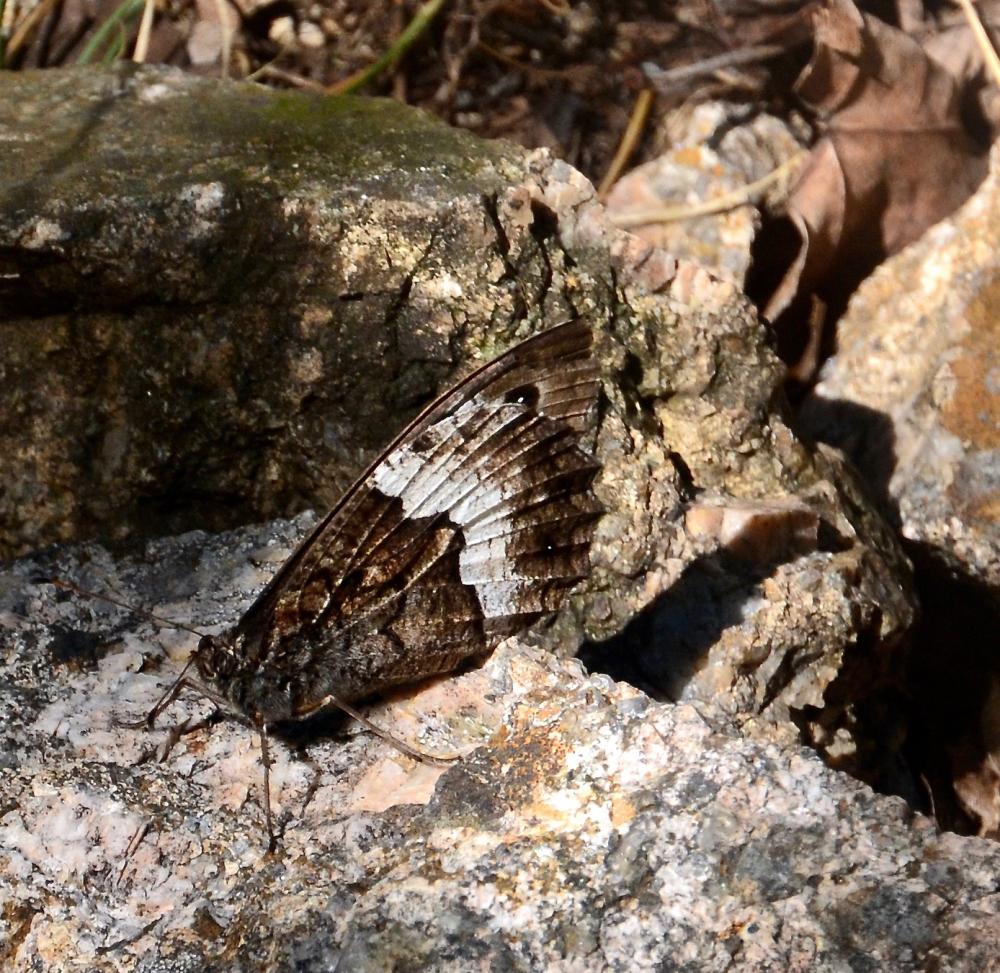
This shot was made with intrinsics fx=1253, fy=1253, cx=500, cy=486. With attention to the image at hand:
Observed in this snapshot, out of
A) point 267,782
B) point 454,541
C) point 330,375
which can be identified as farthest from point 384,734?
point 330,375

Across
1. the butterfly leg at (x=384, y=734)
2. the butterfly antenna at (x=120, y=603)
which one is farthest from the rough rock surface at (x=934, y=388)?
the butterfly antenna at (x=120, y=603)

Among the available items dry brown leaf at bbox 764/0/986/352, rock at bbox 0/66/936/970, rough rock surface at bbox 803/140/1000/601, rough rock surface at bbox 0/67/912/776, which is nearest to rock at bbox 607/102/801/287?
dry brown leaf at bbox 764/0/986/352

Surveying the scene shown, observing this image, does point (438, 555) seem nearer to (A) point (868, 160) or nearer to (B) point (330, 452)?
(B) point (330, 452)

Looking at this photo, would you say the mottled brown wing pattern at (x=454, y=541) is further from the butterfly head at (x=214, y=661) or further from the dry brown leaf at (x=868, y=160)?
the dry brown leaf at (x=868, y=160)

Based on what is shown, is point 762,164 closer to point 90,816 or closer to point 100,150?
point 100,150

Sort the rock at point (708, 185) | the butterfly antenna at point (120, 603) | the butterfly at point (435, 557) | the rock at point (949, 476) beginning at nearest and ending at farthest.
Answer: the butterfly at point (435, 557) → the butterfly antenna at point (120, 603) → the rock at point (949, 476) → the rock at point (708, 185)

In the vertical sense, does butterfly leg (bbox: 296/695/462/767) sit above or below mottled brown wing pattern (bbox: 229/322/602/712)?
below

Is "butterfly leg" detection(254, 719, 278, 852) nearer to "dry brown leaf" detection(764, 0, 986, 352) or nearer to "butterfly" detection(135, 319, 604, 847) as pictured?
"butterfly" detection(135, 319, 604, 847)
